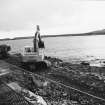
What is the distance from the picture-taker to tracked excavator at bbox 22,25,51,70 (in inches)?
782

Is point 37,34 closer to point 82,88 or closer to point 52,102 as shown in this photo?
point 82,88

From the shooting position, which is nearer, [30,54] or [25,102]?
[25,102]

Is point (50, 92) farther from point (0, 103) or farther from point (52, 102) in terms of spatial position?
point (0, 103)

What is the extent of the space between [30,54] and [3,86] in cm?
744

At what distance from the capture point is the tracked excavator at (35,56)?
1988cm

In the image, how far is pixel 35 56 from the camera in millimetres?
19703

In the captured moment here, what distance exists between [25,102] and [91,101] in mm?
4143

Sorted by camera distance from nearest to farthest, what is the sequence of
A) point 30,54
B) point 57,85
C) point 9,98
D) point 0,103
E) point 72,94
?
1. point 0,103
2. point 9,98
3. point 72,94
4. point 57,85
5. point 30,54

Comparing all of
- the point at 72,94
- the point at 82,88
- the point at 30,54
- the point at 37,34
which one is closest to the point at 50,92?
the point at 72,94

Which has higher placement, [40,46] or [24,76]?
[40,46]

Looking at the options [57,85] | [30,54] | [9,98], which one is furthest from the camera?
[30,54]

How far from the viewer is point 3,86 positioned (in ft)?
43.0

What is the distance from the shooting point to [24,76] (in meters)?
17.6

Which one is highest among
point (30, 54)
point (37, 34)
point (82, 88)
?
point (37, 34)
